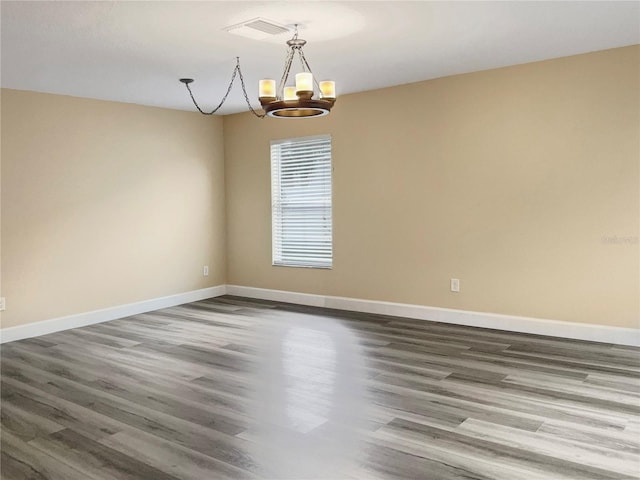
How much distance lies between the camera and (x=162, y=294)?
652 centimetres

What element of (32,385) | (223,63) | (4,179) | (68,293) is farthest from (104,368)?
(223,63)

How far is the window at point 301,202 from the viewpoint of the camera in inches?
250

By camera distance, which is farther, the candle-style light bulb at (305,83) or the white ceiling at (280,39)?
the candle-style light bulb at (305,83)

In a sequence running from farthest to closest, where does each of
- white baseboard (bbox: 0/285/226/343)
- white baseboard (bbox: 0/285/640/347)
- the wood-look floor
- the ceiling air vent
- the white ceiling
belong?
white baseboard (bbox: 0/285/226/343) → white baseboard (bbox: 0/285/640/347) → the ceiling air vent → the white ceiling → the wood-look floor

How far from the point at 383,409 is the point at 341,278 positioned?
10.0 feet

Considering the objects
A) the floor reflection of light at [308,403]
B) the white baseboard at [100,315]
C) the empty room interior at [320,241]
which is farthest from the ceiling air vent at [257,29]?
the white baseboard at [100,315]

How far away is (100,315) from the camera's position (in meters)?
Result: 5.83

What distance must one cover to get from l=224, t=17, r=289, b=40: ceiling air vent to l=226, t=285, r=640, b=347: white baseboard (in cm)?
315

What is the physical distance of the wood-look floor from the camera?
258 centimetres

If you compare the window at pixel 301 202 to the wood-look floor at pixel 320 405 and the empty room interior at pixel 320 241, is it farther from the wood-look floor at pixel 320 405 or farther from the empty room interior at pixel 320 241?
the wood-look floor at pixel 320 405

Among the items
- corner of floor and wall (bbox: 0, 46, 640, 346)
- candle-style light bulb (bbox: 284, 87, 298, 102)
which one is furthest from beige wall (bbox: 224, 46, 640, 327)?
candle-style light bulb (bbox: 284, 87, 298, 102)

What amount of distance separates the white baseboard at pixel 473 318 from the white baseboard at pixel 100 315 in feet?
2.28

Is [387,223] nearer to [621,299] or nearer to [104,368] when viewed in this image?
[621,299]

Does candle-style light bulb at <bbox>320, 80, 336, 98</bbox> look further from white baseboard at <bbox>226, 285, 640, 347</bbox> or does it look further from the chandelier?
white baseboard at <bbox>226, 285, 640, 347</bbox>
